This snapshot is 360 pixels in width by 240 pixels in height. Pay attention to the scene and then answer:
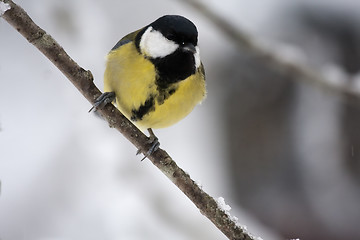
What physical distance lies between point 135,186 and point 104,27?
1.45m

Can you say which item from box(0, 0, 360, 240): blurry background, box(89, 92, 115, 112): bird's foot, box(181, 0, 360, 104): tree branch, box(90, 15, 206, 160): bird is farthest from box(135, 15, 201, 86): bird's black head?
box(0, 0, 360, 240): blurry background

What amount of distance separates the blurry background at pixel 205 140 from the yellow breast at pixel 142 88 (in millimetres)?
A: 1107

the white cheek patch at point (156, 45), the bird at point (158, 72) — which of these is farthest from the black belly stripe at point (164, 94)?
the white cheek patch at point (156, 45)

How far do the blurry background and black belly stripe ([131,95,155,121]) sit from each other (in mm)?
1094

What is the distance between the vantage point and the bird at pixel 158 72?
158cm

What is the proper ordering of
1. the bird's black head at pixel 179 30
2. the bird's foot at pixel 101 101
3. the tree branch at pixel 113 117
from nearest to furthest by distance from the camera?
the tree branch at pixel 113 117, the bird's foot at pixel 101 101, the bird's black head at pixel 179 30

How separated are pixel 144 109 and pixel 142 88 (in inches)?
3.4

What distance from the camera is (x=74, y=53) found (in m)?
3.18

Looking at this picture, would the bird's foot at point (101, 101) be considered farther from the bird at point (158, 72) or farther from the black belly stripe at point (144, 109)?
the black belly stripe at point (144, 109)

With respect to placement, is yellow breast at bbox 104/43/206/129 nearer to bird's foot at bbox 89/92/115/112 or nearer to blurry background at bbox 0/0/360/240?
bird's foot at bbox 89/92/115/112

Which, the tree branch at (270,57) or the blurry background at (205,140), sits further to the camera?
the blurry background at (205,140)

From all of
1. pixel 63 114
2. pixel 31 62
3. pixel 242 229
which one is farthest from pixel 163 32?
pixel 31 62

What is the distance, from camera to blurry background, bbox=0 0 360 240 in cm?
290

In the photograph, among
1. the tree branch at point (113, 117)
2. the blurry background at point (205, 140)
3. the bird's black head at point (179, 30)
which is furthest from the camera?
the blurry background at point (205, 140)
